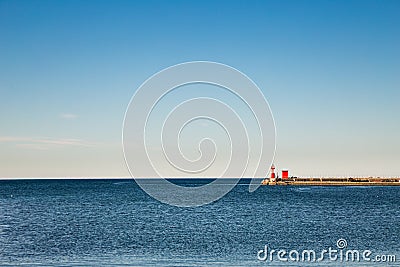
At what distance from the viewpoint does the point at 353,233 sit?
45.9 m

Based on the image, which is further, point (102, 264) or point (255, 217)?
point (255, 217)

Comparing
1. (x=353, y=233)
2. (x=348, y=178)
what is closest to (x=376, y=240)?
(x=353, y=233)

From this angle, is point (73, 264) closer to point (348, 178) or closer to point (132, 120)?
point (132, 120)

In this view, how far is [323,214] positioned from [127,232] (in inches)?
1054

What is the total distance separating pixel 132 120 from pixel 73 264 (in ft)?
29.0

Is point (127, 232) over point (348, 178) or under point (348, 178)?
under

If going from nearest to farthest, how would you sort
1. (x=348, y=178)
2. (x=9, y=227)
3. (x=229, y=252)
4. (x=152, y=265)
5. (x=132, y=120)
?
(x=152, y=265), (x=132, y=120), (x=229, y=252), (x=9, y=227), (x=348, y=178)

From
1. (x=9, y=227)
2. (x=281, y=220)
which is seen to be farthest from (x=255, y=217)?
(x=9, y=227)

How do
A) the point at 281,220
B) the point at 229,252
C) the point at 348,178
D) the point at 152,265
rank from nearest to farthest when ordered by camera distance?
the point at 152,265 < the point at 229,252 < the point at 281,220 < the point at 348,178

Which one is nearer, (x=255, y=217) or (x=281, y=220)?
(x=281, y=220)

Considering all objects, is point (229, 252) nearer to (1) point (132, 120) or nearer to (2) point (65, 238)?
(1) point (132, 120)

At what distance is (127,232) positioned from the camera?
46.7 meters

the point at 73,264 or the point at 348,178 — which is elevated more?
the point at 348,178

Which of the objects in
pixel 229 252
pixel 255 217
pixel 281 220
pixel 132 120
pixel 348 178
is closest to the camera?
pixel 132 120
